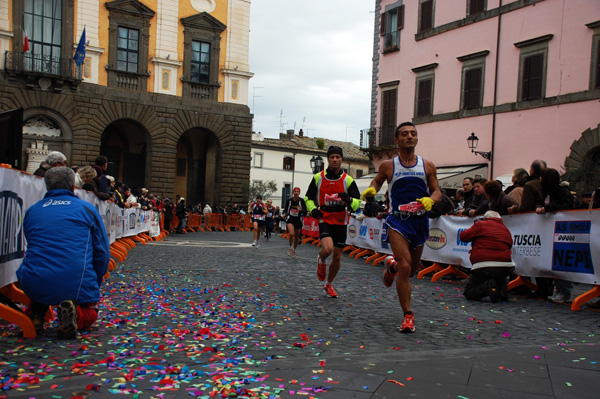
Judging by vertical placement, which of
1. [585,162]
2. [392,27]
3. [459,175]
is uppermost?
[392,27]

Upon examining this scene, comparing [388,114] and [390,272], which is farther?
[388,114]

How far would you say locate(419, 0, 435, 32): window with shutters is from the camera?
99.3 ft

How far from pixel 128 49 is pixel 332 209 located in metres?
31.2

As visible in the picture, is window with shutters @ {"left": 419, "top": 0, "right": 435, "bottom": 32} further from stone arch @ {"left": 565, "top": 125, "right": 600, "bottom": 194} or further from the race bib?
the race bib

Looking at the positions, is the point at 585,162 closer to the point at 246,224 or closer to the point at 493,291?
the point at 493,291

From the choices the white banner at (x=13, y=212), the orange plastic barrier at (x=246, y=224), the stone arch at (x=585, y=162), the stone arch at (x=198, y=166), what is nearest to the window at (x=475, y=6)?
the stone arch at (x=585, y=162)

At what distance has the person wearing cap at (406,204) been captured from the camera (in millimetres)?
6324

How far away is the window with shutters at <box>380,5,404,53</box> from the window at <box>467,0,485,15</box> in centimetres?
463

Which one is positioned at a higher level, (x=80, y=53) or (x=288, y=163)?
(x=80, y=53)

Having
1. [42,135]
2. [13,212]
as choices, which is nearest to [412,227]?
[13,212]

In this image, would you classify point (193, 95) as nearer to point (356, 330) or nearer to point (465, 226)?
point (465, 226)

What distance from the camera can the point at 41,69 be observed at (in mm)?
33438

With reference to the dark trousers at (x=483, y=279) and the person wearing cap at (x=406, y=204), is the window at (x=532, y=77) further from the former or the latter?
the person wearing cap at (x=406, y=204)

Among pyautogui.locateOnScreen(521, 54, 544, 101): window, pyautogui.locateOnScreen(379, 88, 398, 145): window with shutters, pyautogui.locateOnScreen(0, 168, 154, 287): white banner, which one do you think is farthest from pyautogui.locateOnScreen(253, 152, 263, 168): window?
pyautogui.locateOnScreen(0, 168, 154, 287): white banner
